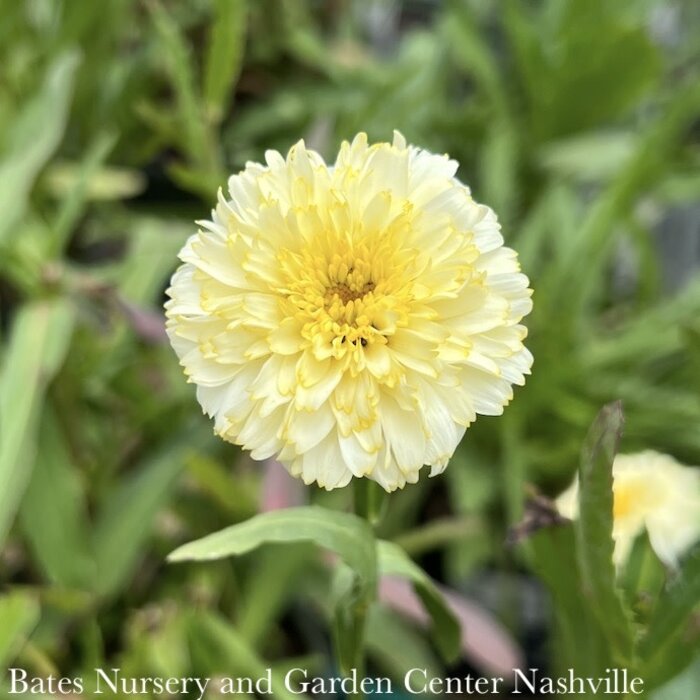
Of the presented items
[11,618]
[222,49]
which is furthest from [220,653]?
[222,49]

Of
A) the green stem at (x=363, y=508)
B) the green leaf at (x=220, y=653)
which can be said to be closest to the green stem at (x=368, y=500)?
the green stem at (x=363, y=508)

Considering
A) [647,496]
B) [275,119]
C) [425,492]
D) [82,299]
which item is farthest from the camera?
[275,119]

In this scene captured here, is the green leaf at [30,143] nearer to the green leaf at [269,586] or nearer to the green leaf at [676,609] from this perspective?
the green leaf at [269,586]

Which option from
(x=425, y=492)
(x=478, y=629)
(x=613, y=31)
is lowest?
(x=478, y=629)

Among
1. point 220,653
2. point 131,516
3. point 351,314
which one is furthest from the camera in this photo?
point 131,516

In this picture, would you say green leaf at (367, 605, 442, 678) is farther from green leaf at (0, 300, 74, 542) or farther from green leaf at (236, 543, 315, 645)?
green leaf at (0, 300, 74, 542)

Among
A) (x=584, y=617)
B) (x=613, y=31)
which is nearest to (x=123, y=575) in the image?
(x=584, y=617)

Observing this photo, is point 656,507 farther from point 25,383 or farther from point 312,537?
point 25,383

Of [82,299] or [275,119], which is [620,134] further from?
[82,299]
